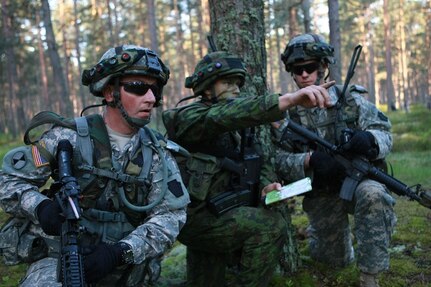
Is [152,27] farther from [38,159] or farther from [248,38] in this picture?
[38,159]

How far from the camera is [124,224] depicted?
10.5 feet

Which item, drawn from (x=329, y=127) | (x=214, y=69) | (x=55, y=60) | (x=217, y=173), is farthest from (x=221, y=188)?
(x=55, y=60)

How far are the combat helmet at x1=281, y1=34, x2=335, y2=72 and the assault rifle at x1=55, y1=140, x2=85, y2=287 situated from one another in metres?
2.77

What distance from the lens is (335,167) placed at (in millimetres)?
4371

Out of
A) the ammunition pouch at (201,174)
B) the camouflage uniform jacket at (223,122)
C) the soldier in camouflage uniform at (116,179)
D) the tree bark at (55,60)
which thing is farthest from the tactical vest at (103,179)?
the tree bark at (55,60)

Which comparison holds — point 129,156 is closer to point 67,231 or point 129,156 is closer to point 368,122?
point 67,231

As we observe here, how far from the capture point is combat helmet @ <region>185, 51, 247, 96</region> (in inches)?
147

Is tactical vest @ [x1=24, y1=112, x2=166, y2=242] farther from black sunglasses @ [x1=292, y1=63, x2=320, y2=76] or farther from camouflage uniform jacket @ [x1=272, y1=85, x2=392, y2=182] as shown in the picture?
black sunglasses @ [x1=292, y1=63, x2=320, y2=76]

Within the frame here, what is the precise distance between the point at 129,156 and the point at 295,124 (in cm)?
184

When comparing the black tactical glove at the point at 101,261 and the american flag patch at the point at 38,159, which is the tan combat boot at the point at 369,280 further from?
the american flag patch at the point at 38,159

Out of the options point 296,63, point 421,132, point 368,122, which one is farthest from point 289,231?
point 421,132

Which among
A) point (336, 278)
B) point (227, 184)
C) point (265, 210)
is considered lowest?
point (336, 278)

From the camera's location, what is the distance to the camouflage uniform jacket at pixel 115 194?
2957 mm

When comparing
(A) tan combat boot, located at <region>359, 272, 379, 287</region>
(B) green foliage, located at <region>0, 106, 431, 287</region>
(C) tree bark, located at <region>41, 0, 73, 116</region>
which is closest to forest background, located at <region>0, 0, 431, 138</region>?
(C) tree bark, located at <region>41, 0, 73, 116</region>
